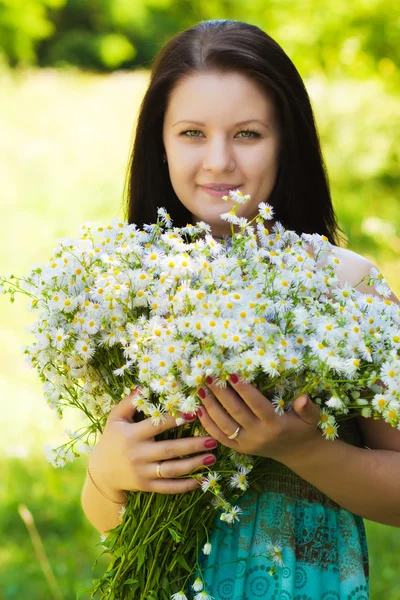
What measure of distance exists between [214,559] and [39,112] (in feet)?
31.9

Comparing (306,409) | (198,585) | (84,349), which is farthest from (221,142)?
(198,585)

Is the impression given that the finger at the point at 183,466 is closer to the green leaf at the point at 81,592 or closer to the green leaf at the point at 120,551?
the green leaf at the point at 120,551

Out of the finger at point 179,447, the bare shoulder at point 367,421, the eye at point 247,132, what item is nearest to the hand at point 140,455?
the finger at point 179,447

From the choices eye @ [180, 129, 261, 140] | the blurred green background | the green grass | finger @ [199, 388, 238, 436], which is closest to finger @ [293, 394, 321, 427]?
→ finger @ [199, 388, 238, 436]

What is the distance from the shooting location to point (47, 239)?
7.37m

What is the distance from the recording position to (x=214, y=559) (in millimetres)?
1710

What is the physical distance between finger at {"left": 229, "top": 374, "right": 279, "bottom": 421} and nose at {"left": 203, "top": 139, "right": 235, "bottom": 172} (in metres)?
0.62

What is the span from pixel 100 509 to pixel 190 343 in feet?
2.31

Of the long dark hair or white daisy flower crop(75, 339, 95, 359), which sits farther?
the long dark hair

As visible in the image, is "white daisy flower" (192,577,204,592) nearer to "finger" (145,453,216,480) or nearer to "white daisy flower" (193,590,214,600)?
"white daisy flower" (193,590,214,600)

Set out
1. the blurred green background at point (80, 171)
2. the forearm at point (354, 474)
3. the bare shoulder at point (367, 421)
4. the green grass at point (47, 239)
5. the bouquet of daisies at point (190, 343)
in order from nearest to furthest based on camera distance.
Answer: the bouquet of daisies at point (190, 343), the forearm at point (354, 474), the bare shoulder at point (367, 421), the green grass at point (47, 239), the blurred green background at point (80, 171)

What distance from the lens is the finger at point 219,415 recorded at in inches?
59.7

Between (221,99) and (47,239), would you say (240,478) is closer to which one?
(221,99)

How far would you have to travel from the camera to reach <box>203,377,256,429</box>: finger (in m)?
1.48
